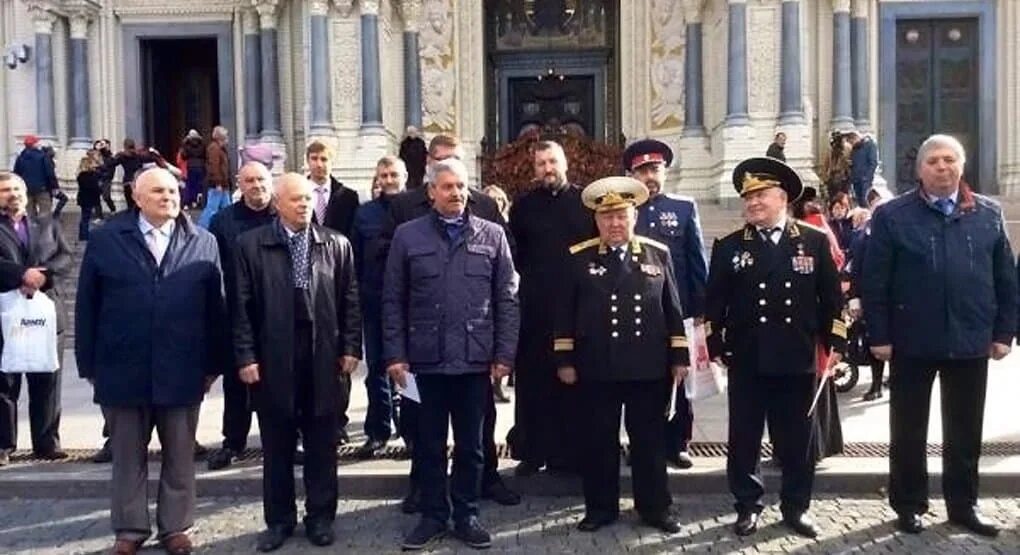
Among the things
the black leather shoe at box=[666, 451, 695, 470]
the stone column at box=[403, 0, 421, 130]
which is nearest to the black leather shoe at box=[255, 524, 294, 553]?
the black leather shoe at box=[666, 451, 695, 470]

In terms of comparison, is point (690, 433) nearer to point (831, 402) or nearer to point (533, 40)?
point (831, 402)

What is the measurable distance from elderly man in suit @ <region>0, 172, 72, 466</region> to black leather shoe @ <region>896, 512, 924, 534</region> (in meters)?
5.46

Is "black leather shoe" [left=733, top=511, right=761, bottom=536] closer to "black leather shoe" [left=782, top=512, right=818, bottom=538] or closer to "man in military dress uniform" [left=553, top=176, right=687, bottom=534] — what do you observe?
"black leather shoe" [left=782, top=512, right=818, bottom=538]

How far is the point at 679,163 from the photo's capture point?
2077 cm

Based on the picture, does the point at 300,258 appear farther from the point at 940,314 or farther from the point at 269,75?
the point at 269,75

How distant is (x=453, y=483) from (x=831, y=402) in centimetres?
275

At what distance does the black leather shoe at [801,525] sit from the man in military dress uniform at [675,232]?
111 cm

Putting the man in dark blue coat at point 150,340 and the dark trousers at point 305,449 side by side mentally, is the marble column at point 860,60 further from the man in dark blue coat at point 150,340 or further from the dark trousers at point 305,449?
the man in dark blue coat at point 150,340

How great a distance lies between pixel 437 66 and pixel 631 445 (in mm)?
15999

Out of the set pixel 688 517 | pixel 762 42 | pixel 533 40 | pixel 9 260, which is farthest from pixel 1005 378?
pixel 533 40

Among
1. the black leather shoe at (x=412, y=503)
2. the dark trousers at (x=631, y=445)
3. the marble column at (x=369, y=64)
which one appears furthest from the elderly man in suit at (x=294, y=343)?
the marble column at (x=369, y=64)

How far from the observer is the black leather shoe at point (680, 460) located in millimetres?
7207

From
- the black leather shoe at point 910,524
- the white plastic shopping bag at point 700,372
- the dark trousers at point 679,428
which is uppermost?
the white plastic shopping bag at point 700,372

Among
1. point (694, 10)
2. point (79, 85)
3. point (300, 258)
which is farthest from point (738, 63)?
point (300, 258)
